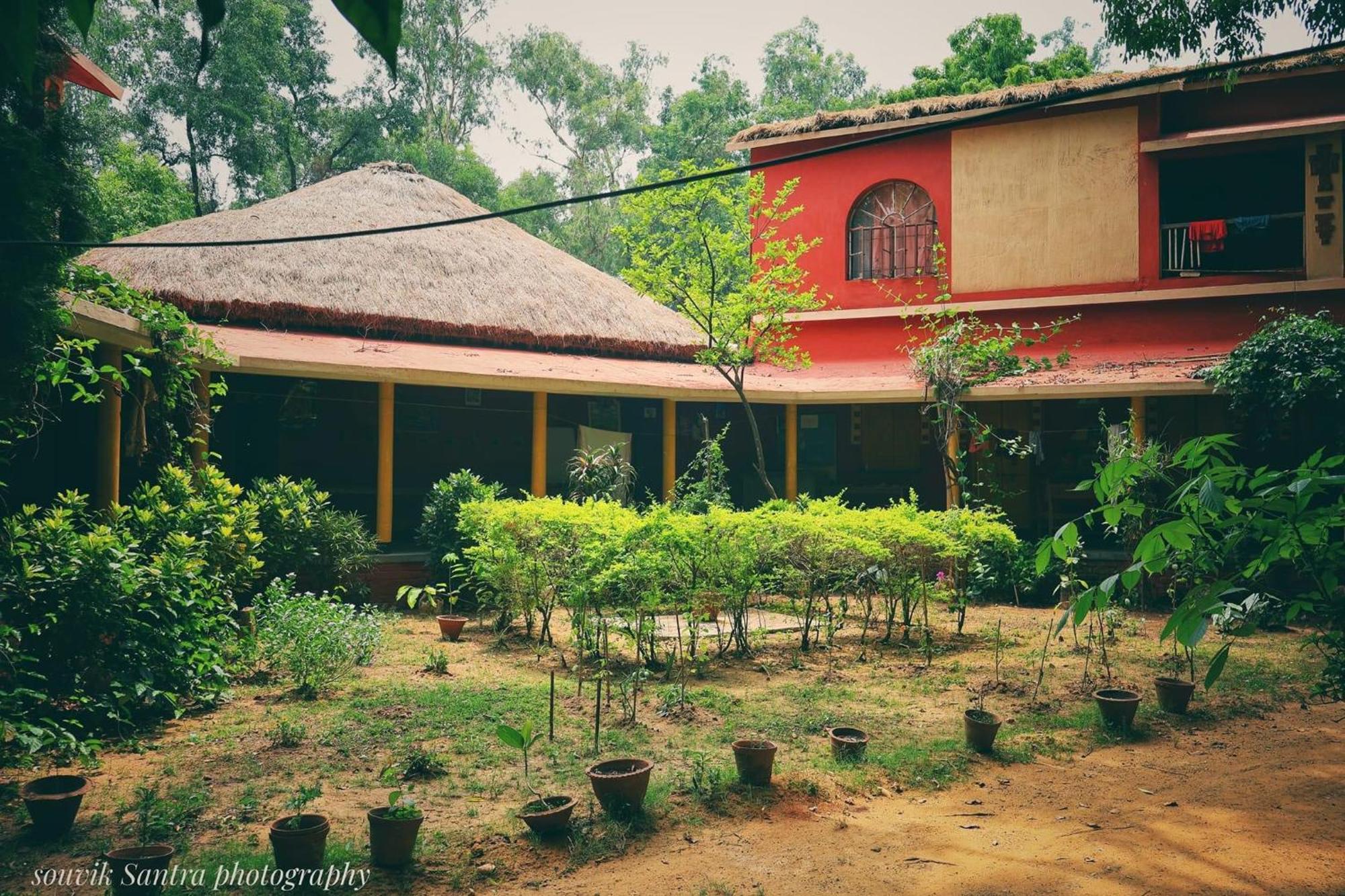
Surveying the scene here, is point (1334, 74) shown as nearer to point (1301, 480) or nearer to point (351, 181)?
point (1301, 480)

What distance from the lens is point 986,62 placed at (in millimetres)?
19453

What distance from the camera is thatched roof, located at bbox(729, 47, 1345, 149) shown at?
1165 cm

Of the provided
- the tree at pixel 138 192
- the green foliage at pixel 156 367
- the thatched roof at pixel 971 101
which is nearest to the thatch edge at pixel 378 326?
the green foliage at pixel 156 367

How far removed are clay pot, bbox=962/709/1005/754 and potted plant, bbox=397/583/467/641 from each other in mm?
4607

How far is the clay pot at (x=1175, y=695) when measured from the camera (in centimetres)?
612

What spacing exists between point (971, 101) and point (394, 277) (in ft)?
28.5

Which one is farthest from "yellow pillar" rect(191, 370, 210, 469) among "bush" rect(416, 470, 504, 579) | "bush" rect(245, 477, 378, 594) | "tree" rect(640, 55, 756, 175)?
"tree" rect(640, 55, 756, 175)

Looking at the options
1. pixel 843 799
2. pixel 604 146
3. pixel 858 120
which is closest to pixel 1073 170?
pixel 858 120

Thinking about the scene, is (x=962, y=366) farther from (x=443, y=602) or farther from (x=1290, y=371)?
(x=443, y=602)

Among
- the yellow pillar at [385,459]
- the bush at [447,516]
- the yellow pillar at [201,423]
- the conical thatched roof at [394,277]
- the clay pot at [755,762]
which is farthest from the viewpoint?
the conical thatched roof at [394,277]

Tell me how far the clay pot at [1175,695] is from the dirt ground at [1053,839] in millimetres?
761

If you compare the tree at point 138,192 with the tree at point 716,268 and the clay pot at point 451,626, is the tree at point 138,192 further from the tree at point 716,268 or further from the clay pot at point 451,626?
the clay pot at point 451,626

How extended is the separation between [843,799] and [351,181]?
47.5ft

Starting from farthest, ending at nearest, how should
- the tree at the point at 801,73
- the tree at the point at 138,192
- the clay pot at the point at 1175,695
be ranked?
the tree at the point at 801,73 < the tree at the point at 138,192 < the clay pot at the point at 1175,695
